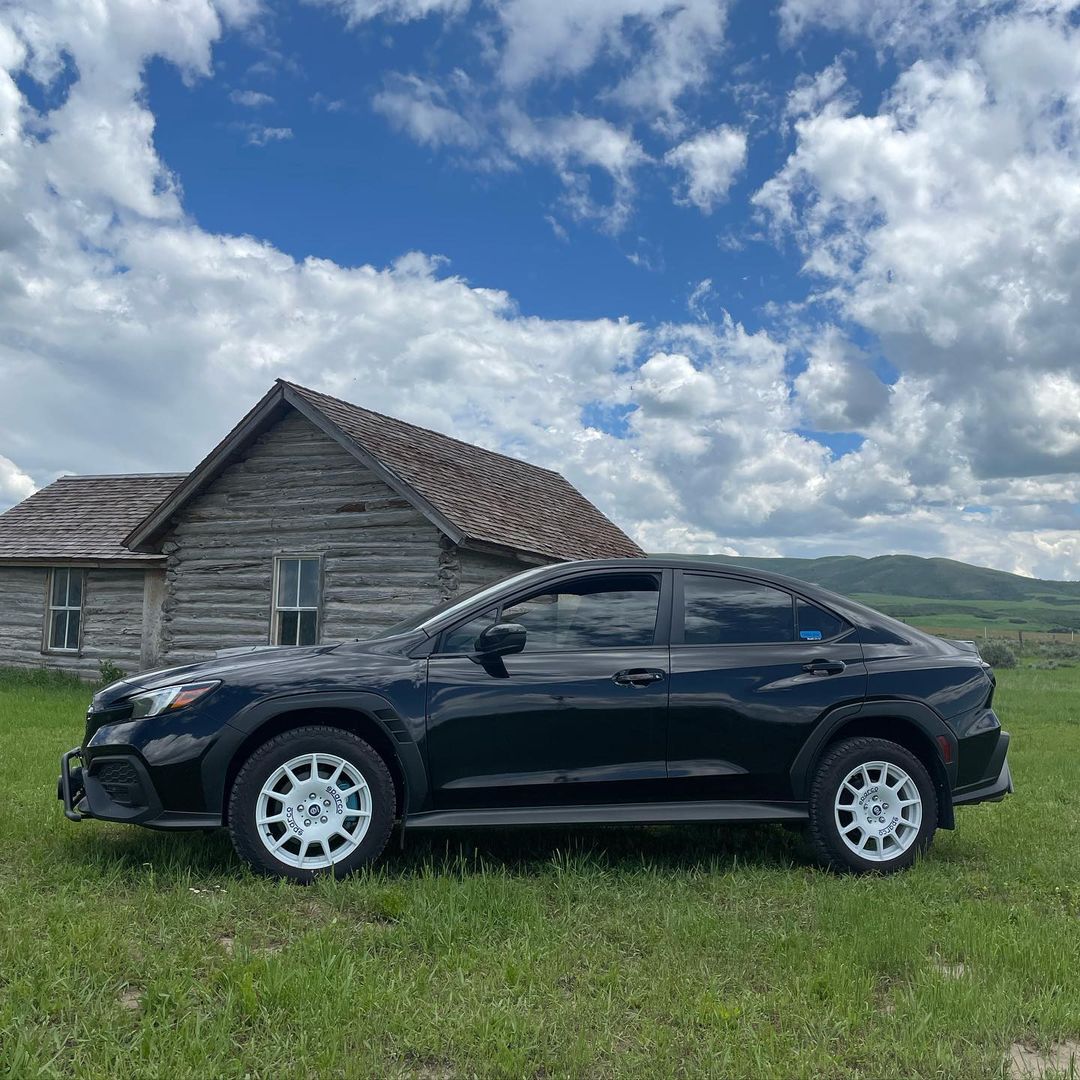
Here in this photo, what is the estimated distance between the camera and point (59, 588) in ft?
70.5

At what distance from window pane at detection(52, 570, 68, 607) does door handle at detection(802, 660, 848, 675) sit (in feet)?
63.5

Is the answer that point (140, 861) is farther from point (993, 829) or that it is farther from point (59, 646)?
point (59, 646)

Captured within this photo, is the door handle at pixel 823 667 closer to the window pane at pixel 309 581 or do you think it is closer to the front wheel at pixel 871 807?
the front wheel at pixel 871 807

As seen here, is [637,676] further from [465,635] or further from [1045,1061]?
[1045,1061]

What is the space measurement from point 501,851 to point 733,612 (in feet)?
6.40

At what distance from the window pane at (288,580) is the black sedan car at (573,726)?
38.7ft

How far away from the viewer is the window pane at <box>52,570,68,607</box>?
21.5 m

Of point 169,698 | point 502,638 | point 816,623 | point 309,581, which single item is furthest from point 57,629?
point 816,623

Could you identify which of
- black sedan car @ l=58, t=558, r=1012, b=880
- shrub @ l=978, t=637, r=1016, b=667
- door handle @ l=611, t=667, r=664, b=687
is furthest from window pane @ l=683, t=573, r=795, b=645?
shrub @ l=978, t=637, r=1016, b=667

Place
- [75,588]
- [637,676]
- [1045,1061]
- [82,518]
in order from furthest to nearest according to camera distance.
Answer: [82,518]
[75,588]
[637,676]
[1045,1061]

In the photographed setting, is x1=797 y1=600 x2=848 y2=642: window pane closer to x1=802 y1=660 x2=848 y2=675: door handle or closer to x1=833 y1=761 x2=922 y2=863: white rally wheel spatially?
x1=802 y1=660 x2=848 y2=675: door handle

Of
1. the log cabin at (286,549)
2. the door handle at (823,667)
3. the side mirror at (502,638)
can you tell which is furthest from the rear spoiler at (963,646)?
the log cabin at (286,549)

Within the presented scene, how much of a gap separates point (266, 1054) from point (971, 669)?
14.8ft

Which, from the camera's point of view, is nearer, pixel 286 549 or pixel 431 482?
pixel 431 482
